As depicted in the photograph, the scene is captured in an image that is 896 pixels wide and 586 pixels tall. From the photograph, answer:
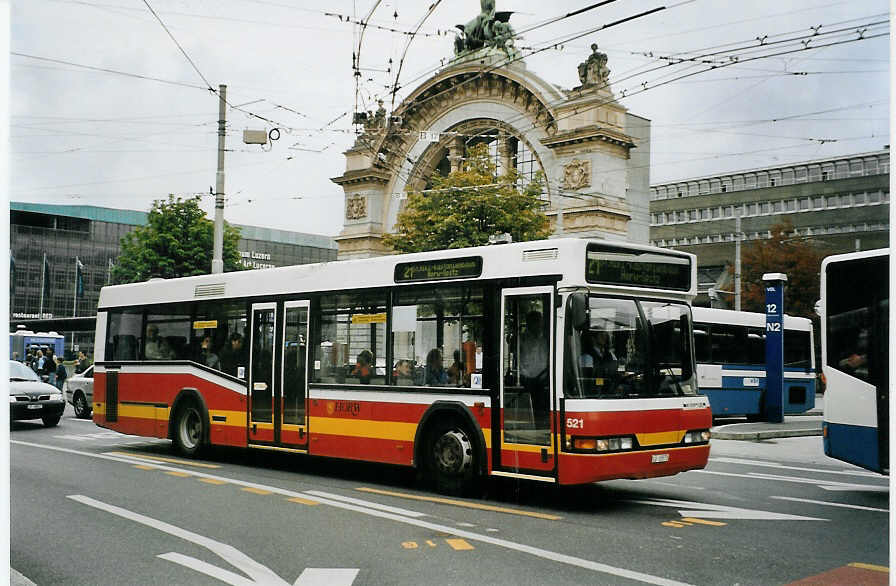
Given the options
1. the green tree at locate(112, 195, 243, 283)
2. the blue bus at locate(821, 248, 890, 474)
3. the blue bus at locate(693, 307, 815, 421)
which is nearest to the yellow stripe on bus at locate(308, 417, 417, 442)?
the blue bus at locate(821, 248, 890, 474)

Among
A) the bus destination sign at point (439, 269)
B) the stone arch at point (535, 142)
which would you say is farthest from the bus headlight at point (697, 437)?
the stone arch at point (535, 142)

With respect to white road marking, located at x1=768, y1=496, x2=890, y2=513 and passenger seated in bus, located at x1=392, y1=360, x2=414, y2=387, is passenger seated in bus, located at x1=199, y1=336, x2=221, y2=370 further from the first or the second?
white road marking, located at x1=768, y1=496, x2=890, y2=513

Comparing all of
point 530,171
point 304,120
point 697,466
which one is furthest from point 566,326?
point 530,171

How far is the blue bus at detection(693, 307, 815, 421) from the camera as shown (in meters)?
23.6

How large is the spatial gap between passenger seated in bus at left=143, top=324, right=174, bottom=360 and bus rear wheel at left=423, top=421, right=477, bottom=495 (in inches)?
230

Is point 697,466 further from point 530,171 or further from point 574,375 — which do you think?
point 530,171

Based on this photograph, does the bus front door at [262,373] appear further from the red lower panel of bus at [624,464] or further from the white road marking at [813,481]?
the white road marking at [813,481]

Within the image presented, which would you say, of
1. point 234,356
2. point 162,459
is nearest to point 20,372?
point 162,459

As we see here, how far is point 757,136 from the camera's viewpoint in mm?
12742

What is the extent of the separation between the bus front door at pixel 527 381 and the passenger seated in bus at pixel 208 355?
5539mm

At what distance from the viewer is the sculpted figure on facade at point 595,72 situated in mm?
31375

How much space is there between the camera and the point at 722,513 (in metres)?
9.28

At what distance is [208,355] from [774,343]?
13749mm

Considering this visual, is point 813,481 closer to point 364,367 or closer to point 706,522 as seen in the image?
point 706,522
